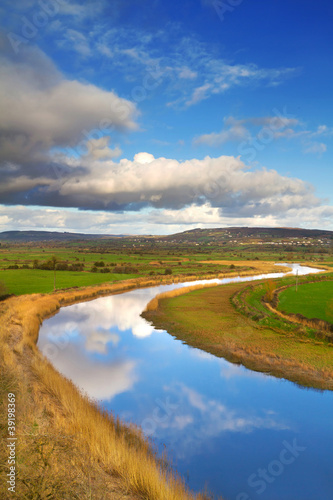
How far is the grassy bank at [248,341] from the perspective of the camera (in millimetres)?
20109

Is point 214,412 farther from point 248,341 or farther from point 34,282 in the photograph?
point 34,282

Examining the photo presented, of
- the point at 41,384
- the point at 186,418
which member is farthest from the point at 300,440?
the point at 41,384

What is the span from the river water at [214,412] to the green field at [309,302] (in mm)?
18203

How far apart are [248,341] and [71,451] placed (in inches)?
810

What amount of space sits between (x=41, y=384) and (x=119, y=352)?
10.4m

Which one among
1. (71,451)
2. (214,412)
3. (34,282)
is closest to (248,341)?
(214,412)

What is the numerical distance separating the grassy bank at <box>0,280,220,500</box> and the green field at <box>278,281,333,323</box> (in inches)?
1103

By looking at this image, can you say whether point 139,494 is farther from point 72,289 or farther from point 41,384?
point 72,289

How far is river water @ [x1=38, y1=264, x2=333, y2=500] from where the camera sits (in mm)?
11000

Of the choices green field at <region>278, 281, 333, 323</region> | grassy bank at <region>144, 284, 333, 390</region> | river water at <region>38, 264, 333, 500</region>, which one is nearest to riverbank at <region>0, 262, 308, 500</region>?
river water at <region>38, 264, 333, 500</region>

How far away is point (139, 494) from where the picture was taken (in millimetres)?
8172

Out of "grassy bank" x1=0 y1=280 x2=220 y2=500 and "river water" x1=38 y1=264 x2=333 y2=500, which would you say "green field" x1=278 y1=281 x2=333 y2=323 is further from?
"grassy bank" x1=0 y1=280 x2=220 y2=500

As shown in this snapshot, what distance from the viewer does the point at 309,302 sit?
44.7 meters

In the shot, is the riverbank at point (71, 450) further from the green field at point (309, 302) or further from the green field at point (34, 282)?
the green field at point (34, 282)
